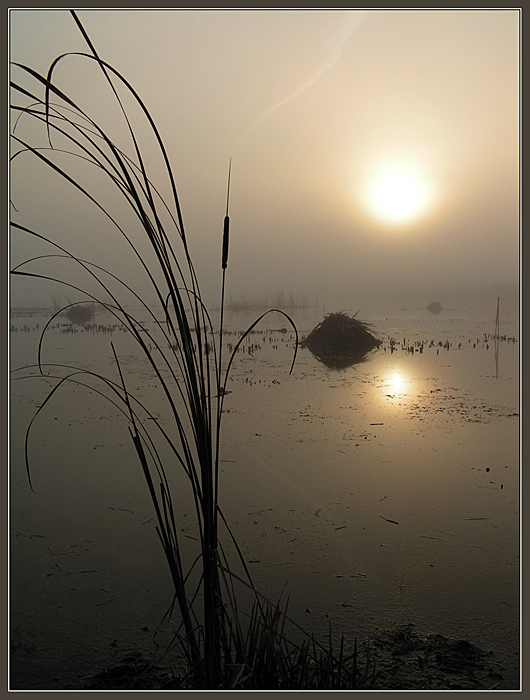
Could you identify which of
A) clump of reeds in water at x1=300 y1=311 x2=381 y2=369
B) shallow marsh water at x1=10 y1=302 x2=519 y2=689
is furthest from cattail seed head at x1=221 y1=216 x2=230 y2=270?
clump of reeds in water at x1=300 y1=311 x2=381 y2=369

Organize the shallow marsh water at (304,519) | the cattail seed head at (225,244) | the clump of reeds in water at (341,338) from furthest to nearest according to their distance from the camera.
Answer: the clump of reeds in water at (341,338), the shallow marsh water at (304,519), the cattail seed head at (225,244)

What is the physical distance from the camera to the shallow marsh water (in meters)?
1.40

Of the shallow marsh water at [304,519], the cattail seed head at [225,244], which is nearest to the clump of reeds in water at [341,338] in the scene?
the shallow marsh water at [304,519]

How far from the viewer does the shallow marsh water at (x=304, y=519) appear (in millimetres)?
1399

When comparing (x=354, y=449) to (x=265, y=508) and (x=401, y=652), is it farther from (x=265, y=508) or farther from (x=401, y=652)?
(x=401, y=652)

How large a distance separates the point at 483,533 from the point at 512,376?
2714 millimetres

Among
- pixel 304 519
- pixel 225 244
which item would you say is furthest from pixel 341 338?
pixel 225 244

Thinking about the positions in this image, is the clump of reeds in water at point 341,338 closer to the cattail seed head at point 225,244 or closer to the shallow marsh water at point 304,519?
the shallow marsh water at point 304,519

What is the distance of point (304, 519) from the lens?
1.97 metres

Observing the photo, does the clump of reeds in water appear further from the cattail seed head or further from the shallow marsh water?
the cattail seed head

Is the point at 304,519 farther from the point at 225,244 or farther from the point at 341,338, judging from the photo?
the point at 341,338

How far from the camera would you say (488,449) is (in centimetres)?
269

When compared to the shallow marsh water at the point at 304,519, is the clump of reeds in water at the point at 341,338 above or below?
above

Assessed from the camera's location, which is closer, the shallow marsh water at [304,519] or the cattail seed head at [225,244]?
the cattail seed head at [225,244]
